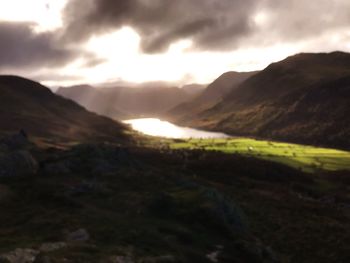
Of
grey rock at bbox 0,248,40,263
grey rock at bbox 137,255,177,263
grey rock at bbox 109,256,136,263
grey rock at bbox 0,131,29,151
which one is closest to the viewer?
grey rock at bbox 0,248,40,263

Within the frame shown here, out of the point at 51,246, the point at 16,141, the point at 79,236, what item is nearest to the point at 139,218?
the point at 79,236

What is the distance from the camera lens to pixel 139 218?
4831cm

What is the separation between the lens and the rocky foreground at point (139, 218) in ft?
122

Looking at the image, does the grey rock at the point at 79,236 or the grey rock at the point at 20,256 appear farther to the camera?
the grey rock at the point at 79,236

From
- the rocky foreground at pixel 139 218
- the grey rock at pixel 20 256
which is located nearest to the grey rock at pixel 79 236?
the rocky foreground at pixel 139 218

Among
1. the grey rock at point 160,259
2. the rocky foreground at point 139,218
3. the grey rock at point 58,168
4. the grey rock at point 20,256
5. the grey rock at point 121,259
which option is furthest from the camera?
the grey rock at point 58,168

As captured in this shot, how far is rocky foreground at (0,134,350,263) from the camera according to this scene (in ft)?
122

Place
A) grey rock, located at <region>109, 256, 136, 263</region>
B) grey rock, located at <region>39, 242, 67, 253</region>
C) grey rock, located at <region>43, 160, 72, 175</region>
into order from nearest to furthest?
grey rock, located at <region>109, 256, 136, 263</region>, grey rock, located at <region>39, 242, 67, 253</region>, grey rock, located at <region>43, 160, 72, 175</region>

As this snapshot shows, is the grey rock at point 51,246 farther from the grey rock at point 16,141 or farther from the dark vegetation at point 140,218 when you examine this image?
the grey rock at point 16,141

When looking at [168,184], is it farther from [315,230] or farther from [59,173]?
[315,230]

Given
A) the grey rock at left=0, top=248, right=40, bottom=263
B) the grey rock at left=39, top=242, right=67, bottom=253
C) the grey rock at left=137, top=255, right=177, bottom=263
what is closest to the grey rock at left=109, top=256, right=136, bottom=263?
the grey rock at left=137, top=255, right=177, bottom=263

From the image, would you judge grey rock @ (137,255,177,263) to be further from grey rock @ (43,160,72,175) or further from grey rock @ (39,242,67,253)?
grey rock @ (43,160,72,175)

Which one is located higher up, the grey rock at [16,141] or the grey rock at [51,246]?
the grey rock at [16,141]

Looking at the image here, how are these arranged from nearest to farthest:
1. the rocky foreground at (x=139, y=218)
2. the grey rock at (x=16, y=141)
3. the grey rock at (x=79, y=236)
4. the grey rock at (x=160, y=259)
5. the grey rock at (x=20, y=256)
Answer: the grey rock at (x=20, y=256) → the grey rock at (x=160, y=259) → the rocky foreground at (x=139, y=218) → the grey rock at (x=79, y=236) → the grey rock at (x=16, y=141)
